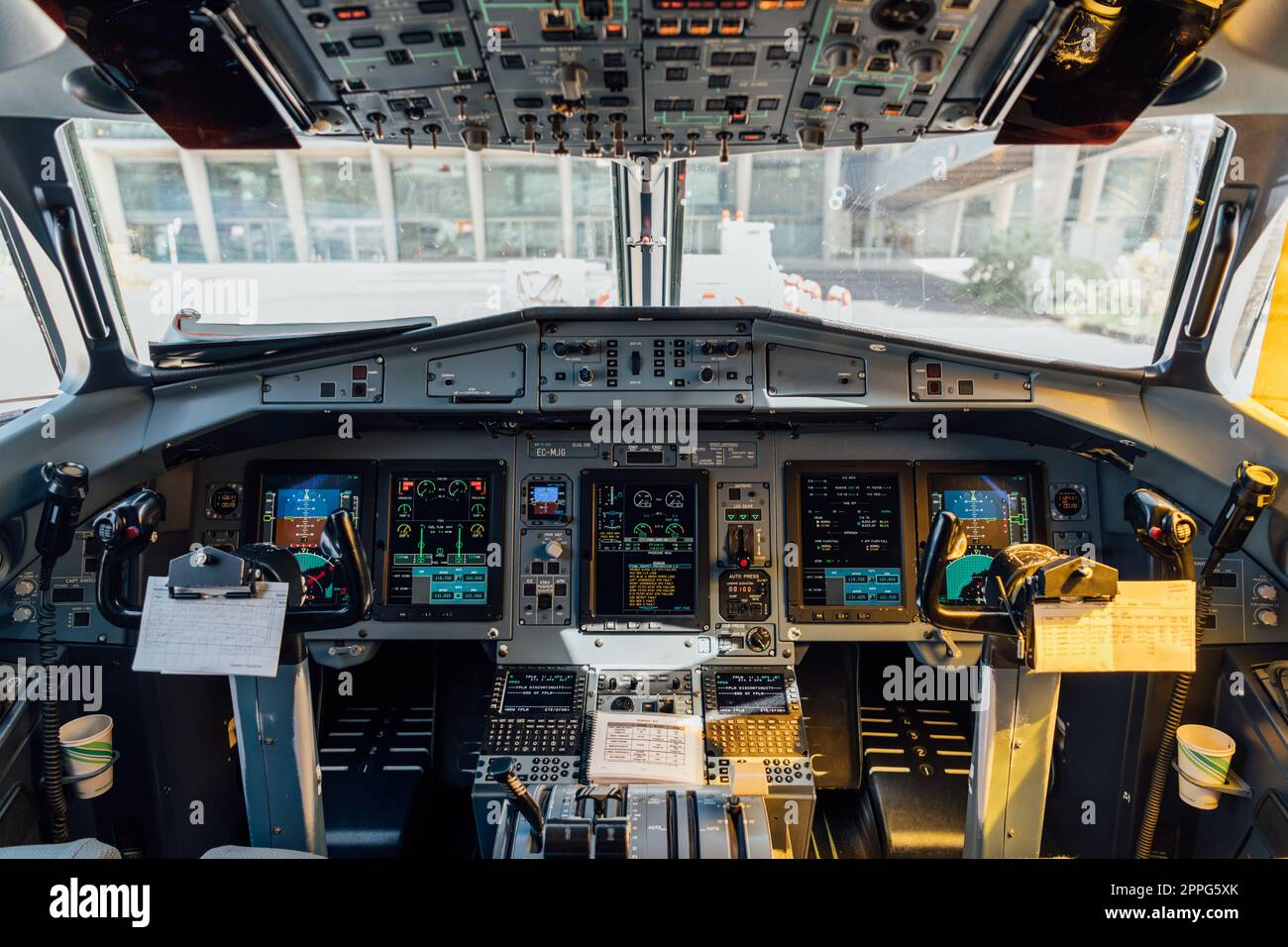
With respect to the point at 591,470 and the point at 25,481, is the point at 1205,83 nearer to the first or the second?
the point at 591,470

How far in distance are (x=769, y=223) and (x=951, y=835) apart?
216 centimetres

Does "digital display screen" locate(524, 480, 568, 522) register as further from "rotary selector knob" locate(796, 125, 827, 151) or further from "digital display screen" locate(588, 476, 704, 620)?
"rotary selector knob" locate(796, 125, 827, 151)

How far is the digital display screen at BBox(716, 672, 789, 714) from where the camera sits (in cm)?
271

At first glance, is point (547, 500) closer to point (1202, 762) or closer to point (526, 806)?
point (526, 806)

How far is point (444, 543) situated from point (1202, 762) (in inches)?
93.9

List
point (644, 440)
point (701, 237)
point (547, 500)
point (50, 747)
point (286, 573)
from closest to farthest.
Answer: point (286, 573) → point (50, 747) → point (644, 440) → point (547, 500) → point (701, 237)

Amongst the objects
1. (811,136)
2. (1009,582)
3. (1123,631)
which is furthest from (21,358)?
(1123,631)

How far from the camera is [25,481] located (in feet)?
7.93

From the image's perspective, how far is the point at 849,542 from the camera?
295 centimetres

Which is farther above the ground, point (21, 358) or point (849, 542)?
point (21, 358)

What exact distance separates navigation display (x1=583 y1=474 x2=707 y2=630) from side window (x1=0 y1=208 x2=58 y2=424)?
181cm

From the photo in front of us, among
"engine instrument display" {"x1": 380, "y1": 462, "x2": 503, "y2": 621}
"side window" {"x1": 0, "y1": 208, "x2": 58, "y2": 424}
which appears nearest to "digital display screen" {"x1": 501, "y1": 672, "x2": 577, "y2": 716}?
"engine instrument display" {"x1": 380, "y1": 462, "x2": 503, "y2": 621}

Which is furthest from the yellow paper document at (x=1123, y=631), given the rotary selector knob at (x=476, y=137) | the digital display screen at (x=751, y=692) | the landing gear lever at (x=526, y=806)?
the rotary selector knob at (x=476, y=137)
